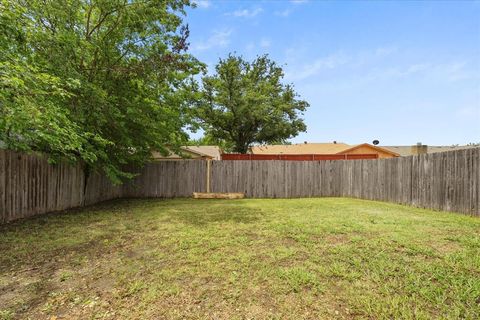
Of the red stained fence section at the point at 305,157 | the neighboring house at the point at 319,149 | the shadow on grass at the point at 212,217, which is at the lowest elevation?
the shadow on grass at the point at 212,217

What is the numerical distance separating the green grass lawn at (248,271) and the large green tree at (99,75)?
89.6 inches

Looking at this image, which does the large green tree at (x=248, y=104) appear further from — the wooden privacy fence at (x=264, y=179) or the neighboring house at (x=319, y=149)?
the wooden privacy fence at (x=264, y=179)

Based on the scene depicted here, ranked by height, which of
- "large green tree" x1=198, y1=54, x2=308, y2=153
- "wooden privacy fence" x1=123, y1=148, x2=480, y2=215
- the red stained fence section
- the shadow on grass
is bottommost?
the shadow on grass

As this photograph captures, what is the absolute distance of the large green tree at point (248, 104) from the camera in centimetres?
1869

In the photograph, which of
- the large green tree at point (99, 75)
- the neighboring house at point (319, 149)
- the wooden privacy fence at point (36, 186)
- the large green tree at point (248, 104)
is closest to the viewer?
the large green tree at point (99, 75)

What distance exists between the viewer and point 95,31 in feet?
26.6

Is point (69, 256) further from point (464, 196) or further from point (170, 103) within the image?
point (464, 196)

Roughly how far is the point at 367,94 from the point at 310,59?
11.8 ft

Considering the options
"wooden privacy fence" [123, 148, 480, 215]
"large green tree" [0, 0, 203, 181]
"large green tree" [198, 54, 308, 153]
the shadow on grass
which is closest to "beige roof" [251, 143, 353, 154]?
"large green tree" [198, 54, 308, 153]

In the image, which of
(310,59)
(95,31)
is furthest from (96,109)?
(310,59)

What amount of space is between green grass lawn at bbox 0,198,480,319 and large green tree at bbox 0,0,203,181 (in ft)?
7.47

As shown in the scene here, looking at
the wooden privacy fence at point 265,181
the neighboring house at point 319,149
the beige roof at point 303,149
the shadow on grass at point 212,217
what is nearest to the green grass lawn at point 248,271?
the shadow on grass at point 212,217

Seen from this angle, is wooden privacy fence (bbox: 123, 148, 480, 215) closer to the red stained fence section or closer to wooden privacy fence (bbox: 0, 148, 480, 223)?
wooden privacy fence (bbox: 0, 148, 480, 223)

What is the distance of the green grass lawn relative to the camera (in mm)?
2361
